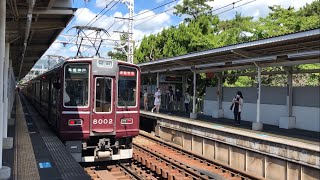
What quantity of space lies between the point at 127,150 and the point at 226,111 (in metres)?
7.20

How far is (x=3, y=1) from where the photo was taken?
6.11 metres

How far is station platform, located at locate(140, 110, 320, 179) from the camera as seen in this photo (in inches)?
344

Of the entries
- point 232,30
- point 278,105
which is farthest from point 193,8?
point 278,105

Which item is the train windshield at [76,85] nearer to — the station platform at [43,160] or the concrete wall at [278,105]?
the station platform at [43,160]

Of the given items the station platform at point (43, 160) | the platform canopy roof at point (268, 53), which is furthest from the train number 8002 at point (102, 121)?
the platform canopy roof at point (268, 53)

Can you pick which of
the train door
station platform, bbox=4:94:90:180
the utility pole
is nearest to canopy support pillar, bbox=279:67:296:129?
the train door

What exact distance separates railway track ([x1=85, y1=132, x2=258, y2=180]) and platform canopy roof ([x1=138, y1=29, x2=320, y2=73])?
349 cm

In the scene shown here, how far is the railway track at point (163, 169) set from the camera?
9602 millimetres

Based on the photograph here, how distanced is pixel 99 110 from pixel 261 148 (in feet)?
14.9

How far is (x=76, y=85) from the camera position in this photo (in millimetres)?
10055

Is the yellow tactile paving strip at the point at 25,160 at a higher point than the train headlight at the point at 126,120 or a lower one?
lower

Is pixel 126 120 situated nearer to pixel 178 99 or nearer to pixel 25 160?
pixel 25 160

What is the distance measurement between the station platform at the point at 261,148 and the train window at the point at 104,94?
156 inches

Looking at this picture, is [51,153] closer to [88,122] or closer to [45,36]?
[88,122]
